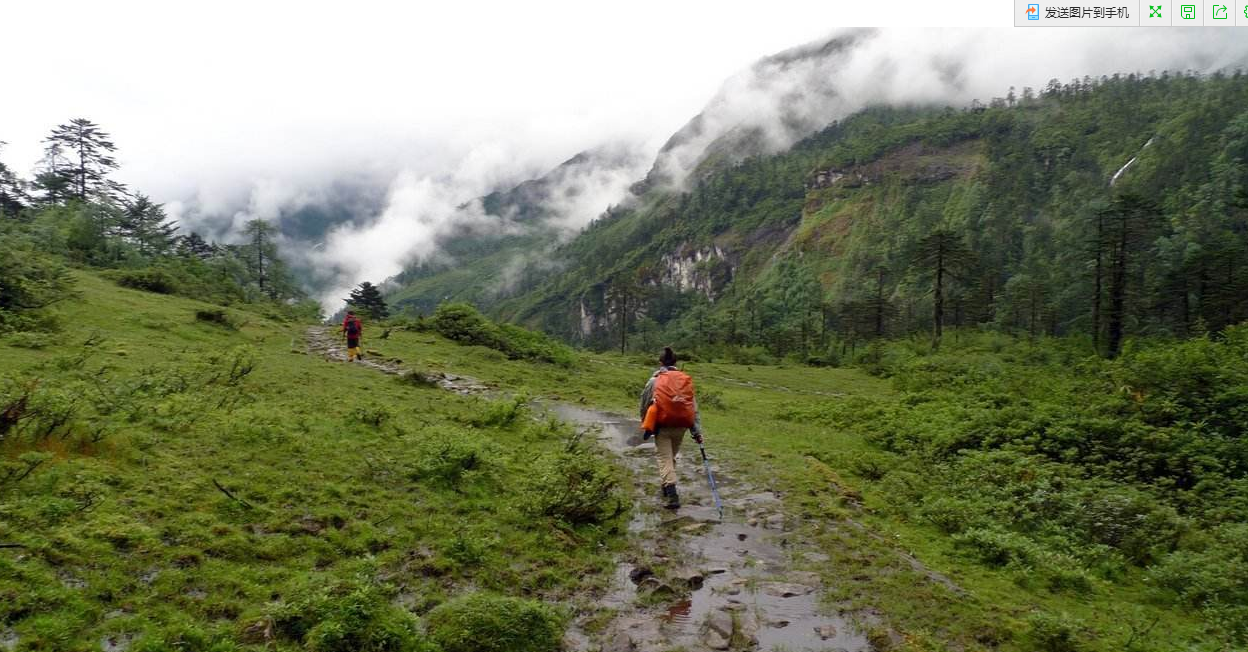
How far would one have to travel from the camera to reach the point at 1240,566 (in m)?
7.75

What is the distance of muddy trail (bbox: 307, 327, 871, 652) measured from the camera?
6.39 m

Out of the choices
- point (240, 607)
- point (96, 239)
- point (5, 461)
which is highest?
point (96, 239)

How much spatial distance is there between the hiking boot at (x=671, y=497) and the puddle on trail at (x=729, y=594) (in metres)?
0.20

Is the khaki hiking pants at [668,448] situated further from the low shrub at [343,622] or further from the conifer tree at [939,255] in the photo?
the conifer tree at [939,255]

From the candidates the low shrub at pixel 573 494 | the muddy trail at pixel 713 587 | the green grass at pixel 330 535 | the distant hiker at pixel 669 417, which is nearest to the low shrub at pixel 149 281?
the green grass at pixel 330 535

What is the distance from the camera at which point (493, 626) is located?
5766mm

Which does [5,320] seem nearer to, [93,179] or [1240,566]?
[1240,566]

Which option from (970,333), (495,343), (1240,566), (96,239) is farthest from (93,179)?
(970,333)

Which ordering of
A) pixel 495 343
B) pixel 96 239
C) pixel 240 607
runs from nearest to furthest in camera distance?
pixel 240 607
pixel 495 343
pixel 96 239

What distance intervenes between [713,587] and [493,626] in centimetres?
312

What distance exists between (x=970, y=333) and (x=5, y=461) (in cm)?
7565

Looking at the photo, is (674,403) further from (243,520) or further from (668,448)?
(243,520)

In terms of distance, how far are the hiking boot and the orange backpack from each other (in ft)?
3.73

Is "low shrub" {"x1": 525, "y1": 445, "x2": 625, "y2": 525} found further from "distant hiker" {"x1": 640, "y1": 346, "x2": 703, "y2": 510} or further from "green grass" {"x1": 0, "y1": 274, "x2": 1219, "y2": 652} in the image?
"distant hiker" {"x1": 640, "y1": 346, "x2": 703, "y2": 510}
